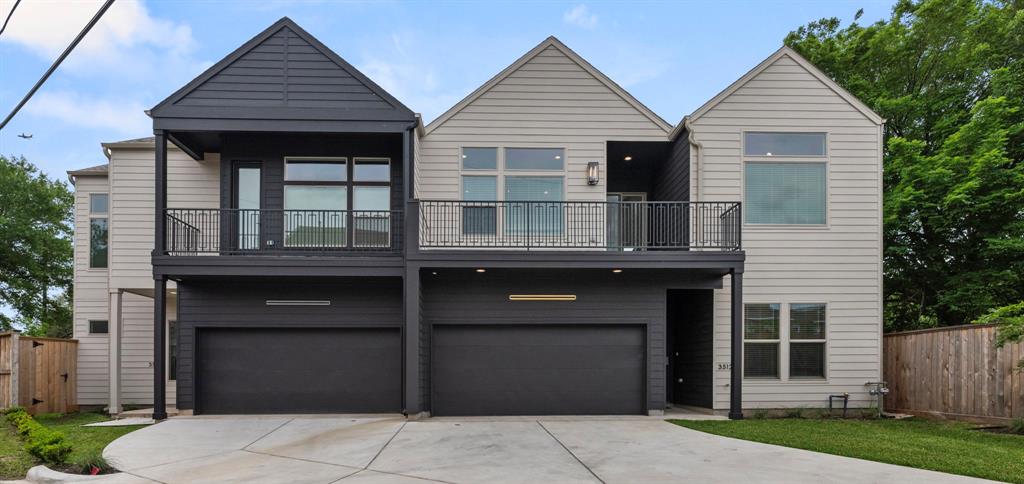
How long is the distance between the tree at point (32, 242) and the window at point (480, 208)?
64.6ft

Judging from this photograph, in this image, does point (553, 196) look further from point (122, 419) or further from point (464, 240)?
point (122, 419)

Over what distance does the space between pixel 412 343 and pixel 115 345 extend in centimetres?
667

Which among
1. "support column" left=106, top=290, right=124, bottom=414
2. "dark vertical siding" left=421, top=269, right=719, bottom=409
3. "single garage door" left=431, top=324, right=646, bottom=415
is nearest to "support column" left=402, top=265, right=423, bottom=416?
"dark vertical siding" left=421, top=269, right=719, bottom=409

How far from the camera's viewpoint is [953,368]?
410 inches

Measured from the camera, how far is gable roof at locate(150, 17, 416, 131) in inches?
424

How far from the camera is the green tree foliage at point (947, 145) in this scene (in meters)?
14.0

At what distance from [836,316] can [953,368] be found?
6.61ft

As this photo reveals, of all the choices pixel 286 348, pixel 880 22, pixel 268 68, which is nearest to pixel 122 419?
pixel 286 348

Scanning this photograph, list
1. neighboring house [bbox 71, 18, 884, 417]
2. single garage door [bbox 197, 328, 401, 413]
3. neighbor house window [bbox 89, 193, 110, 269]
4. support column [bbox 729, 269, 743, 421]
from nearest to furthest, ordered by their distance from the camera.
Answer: support column [bbox 729, 269, 743, 421]
neighboring house [bbox 71, 18, 884, 417]
single garage door [bbox 197, 328, 401, 413]
neighbor house window [bbox 89, 193, 110, 269]

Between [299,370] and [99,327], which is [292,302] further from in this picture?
[99,327]

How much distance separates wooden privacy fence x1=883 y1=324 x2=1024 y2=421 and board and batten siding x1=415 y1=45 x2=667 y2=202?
6777 mm

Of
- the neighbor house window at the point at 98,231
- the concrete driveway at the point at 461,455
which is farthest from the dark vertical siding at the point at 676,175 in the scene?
the neighbor house window at the point at 98,231

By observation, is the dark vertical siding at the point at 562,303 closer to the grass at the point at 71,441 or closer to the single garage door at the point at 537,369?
the single garage door at the point at 537,369

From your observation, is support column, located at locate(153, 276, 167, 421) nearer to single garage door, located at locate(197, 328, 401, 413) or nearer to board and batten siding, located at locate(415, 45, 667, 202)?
single garage door, located at locate(197, 328, 401, 413)
